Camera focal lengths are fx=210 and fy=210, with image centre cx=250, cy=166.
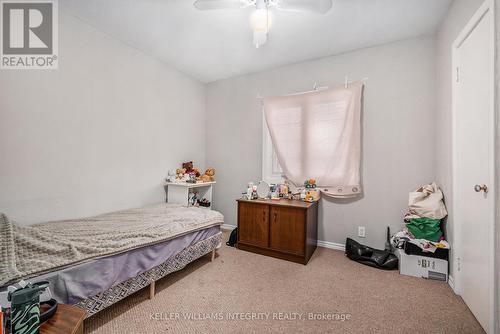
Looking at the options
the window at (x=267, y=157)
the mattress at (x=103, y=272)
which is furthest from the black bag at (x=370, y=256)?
the mattress at (x=103, y=272)

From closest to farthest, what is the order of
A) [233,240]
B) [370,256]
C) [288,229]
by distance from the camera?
[370,256]
[288,229]
[233,240]

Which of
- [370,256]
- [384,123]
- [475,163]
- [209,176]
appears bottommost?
[370,256]

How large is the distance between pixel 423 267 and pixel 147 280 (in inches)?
100

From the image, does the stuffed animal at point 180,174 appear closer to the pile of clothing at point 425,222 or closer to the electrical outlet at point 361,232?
the electrical outlet at point 361,232

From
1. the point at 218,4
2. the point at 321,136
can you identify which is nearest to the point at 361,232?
the point at 321,136

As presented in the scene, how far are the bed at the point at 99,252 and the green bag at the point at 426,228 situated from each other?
2.13 meters

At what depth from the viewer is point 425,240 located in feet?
6.64

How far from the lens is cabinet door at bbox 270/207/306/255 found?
2.36 meters

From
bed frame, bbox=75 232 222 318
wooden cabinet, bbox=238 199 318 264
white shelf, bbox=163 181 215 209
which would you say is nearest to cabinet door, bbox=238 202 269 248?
wooden cabinet, bbox=238 199 318 264

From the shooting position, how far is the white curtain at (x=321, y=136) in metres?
2.59

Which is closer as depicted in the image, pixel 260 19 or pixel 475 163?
pixel 475 163

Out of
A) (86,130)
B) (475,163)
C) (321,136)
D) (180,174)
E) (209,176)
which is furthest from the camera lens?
(209,176)

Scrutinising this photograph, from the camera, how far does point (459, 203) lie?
1770mm

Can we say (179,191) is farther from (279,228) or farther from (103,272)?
(103,272)
